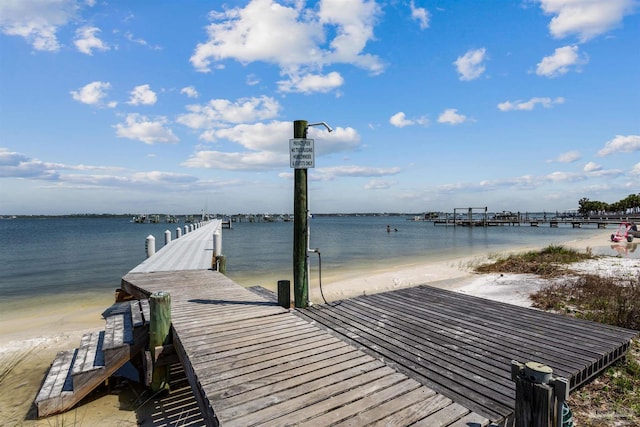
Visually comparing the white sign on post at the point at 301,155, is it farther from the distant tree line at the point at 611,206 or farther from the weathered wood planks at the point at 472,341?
the distant tree line at the point at 611,206

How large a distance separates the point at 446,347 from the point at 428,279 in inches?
414

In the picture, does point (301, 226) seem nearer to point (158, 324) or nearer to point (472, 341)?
point (158, 324)

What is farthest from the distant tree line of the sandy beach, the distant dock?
the distant dock

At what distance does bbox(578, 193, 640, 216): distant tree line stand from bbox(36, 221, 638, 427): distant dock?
273 feet

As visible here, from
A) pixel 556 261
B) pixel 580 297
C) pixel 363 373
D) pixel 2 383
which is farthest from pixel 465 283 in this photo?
pixel 2 383

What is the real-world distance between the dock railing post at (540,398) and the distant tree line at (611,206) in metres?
86.2

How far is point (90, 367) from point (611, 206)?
11262 centimetres

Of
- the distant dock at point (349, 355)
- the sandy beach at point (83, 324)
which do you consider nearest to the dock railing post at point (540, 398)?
the distant dock at point (349, 355)

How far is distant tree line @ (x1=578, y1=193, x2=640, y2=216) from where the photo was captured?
245 ft

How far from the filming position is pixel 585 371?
4.20 metres

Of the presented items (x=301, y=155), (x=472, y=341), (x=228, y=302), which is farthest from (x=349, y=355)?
(x=301, y=155)

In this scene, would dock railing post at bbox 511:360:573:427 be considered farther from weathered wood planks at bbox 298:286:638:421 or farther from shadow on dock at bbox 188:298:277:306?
shadow on dock at bbox 188:298:277:306

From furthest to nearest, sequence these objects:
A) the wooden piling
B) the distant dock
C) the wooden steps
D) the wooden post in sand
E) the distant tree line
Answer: the distant tree line, the wooden piling, the wooden steps, the wooden post in sand, the distant dock

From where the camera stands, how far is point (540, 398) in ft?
7.86
